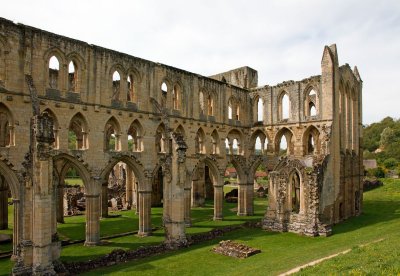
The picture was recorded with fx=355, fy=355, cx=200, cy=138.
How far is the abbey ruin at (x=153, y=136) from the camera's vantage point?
16.6 m

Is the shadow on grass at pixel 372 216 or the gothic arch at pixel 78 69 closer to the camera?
the gothic arch at pixel 78 69

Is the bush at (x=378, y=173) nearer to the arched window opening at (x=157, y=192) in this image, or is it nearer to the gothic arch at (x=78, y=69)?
the arched window opening at (x=157, y=192)

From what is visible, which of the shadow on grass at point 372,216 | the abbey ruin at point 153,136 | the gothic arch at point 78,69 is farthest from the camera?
the shadow on grass at point 372,216

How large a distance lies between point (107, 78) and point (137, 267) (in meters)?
10.9

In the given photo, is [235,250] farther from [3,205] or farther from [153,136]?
[3,205]

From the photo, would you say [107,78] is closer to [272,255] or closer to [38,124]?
[38,124]

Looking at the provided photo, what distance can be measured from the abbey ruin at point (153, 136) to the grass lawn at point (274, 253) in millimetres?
1297

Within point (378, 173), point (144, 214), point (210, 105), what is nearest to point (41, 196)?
point (144, 214)

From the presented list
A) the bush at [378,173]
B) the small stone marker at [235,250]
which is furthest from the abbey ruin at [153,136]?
the bush at [378,173]

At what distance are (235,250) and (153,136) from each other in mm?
9425

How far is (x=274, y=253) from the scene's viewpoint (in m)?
17.9

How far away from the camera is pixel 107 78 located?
69.0ft

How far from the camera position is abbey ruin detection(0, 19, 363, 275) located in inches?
655

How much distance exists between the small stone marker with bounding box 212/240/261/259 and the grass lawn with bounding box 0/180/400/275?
0.40m
